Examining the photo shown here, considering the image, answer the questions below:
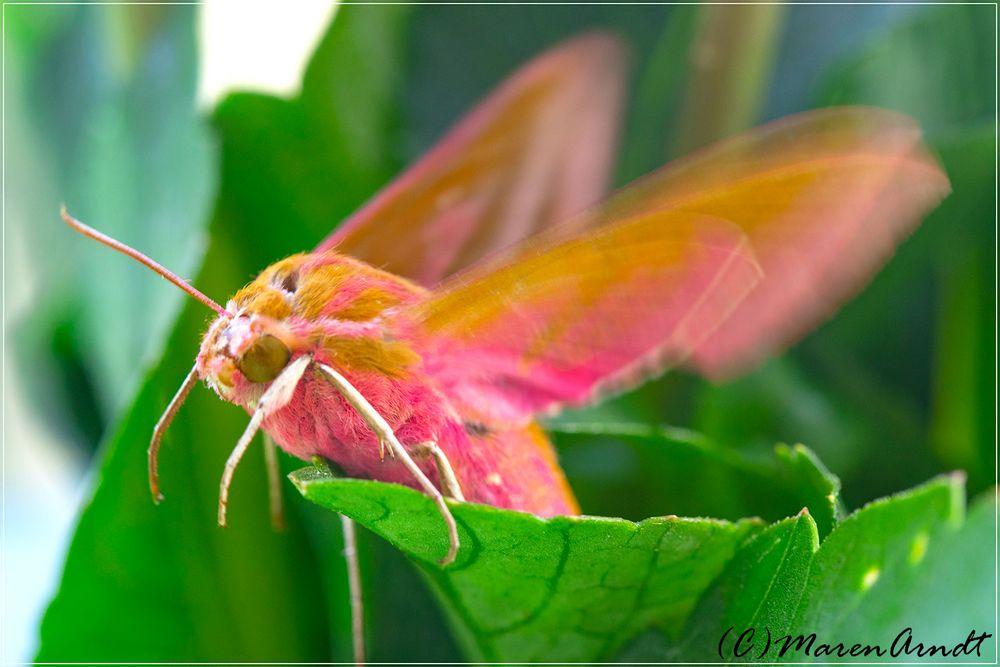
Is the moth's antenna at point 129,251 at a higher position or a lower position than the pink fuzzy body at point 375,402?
higher

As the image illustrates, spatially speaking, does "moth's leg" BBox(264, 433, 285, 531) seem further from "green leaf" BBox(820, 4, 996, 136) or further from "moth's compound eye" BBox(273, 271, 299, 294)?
"green leaf" BBox(820, 4, 996, 136)

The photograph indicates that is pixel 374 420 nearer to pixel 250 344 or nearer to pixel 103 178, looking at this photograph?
pixel 250 344

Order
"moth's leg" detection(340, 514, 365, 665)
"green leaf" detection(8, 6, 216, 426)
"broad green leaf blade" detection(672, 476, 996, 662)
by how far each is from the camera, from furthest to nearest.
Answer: "green leaf" detection(8, 6, 216, 426), "moth's leg" detection(340, 514, 365, 665), "broad green leaf blade" detection(672, 476, 996, 662)

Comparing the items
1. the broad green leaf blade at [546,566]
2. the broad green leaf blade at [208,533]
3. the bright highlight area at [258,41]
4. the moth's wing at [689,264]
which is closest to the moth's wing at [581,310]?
the moth's wing at [689,264]

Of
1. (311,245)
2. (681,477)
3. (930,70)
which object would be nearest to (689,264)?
(681,477)

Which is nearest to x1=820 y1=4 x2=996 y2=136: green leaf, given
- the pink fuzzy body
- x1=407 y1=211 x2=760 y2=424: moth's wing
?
x1=407 y1=211 x2=760 y2=424: moth's wing

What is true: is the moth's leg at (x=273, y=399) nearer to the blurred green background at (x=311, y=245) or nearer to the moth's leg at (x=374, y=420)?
the moth's leg at (x=374, y=420)
